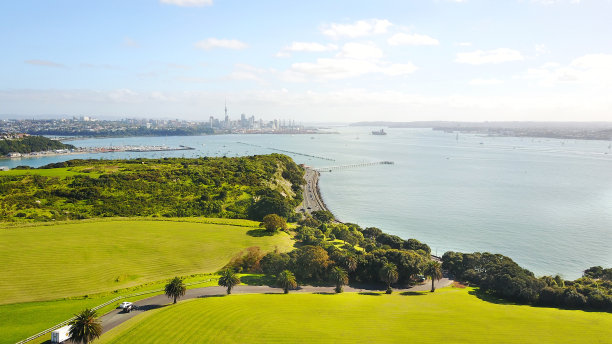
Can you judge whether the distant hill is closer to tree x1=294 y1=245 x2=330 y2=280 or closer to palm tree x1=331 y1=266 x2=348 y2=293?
tree x1=294 y1=245 x2=330 y2=280

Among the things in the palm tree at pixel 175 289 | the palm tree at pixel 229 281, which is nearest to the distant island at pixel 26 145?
the palm tree at pixel 175 289

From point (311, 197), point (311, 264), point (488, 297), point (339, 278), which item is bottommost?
point (488, 297)

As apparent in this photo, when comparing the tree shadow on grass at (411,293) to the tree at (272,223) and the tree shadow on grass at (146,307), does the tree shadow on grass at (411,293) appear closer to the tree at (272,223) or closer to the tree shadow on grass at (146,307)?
the tree at (272,223)

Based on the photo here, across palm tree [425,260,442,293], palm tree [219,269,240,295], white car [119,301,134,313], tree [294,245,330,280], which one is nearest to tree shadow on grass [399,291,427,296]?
palm tree [425,260,442,293]

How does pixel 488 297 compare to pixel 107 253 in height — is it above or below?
below

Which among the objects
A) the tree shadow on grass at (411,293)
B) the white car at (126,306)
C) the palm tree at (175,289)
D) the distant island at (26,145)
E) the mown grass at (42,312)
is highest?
the distant island at (26,145)

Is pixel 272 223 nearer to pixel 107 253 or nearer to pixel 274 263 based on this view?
pixel 274 263

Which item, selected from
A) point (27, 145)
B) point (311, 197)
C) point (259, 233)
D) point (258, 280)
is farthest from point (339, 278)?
point (27, 145)
